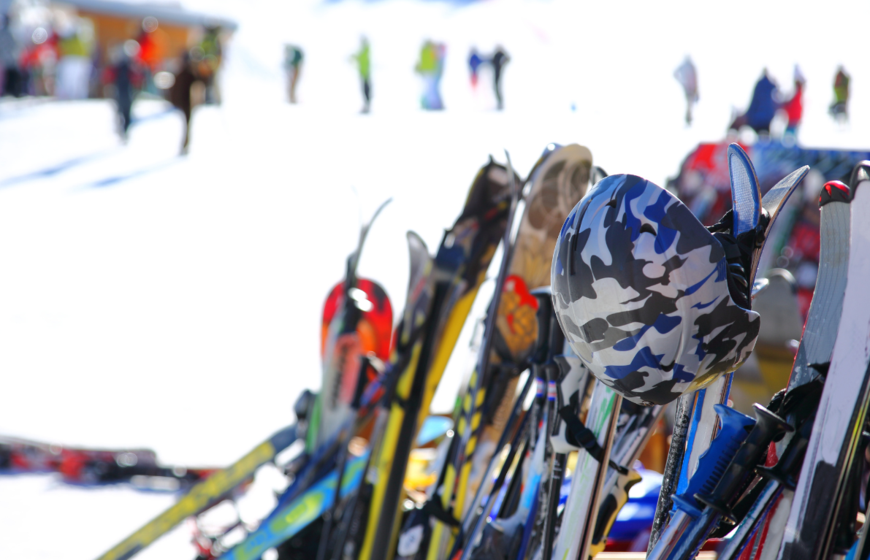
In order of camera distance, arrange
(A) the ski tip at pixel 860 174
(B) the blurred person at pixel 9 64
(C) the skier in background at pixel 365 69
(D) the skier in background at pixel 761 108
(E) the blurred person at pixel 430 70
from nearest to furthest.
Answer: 1. (A) the ski tip at pixel 860 174
2. (D) the skier in background at pixel 761 108
3. (E) the blurred person at pixel 430 70
4. (B) the blurred person at pixel 9 64
5. (C) the skier in background at pixel 365 69

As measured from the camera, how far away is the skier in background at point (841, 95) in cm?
408

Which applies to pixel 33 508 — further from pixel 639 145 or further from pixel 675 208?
pixel 675 208

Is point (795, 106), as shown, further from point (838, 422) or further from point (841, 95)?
point (838, 422)

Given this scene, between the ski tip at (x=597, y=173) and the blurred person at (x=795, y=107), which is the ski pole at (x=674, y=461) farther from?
the blurred person at (x=795, y=107)

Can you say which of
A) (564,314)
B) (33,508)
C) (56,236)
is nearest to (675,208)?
(564,314)

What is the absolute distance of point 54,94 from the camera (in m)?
13.6

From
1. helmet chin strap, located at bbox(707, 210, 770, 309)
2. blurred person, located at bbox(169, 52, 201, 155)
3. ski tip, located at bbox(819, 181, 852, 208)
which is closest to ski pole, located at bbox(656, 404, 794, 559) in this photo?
helmet chin strap, located at bbox(707, 210, 770, 309)

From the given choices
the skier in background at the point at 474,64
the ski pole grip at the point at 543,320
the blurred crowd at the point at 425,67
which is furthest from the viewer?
the blurred crowd at the point at 425,67

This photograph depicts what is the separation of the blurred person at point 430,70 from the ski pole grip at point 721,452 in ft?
33.0

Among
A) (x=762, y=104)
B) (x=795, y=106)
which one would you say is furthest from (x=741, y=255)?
(x=795, y=106)

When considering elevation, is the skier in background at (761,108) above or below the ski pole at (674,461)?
above

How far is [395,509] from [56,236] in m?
5.05

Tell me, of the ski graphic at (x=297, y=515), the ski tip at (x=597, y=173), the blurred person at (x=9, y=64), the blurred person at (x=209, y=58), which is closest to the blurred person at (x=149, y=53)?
the blurred person at (x=209, y=58)

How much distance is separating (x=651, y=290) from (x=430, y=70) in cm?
1104
